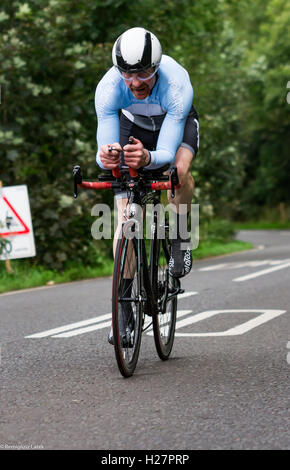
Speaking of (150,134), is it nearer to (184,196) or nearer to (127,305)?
(184,196)

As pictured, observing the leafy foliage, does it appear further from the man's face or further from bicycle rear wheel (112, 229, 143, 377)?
bicycle rear wheel (112, 229, 143, 377)

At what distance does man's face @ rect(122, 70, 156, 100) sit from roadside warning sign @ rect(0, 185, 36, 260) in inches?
298

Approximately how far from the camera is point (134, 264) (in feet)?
17.3

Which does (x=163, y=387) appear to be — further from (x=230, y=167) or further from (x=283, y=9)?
(x=283, y=9)

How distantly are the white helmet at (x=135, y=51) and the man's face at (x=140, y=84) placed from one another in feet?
0.35

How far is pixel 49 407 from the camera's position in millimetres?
4441

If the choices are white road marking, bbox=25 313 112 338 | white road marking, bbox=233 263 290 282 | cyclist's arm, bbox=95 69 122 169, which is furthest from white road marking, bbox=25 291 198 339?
white road marking, bbox=233 263 290 282

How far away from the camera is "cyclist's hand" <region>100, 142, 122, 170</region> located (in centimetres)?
499

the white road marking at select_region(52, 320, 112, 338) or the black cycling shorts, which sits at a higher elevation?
the black cycling shorts

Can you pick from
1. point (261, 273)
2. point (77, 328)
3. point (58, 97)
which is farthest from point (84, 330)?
point (58, 97)

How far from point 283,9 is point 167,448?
49211 mm

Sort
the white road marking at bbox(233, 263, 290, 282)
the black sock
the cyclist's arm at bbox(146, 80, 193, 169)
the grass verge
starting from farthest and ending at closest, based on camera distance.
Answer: the grass verge, the white road marking at bbox(233, 263, 290, 282), the black sock, the cyclist's arm at bbox(146, 80, 193, 169)

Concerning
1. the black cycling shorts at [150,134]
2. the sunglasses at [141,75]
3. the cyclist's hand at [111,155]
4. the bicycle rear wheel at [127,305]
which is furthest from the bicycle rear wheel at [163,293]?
the sunglasses at [141,75]
